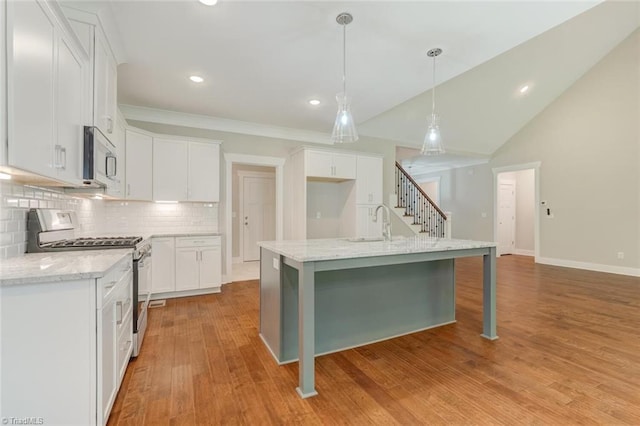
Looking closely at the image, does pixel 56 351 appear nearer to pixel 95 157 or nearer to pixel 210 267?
pixel 95 157

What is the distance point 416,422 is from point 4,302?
2.14m

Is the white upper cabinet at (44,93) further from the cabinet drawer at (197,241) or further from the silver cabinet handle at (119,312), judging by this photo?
the cabinet drawer at (197,241)

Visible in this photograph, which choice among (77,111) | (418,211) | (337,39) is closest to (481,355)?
(337,39)

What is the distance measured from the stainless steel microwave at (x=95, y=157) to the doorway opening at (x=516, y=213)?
857 cm

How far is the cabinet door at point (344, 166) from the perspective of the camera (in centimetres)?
524

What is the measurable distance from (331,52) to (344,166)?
2.53 m

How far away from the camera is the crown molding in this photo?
4.39 metres

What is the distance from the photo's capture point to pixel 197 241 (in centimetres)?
429

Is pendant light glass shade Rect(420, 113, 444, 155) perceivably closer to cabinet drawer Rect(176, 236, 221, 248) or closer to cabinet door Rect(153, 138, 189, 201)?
cabinet drawer Rect(176, 236, 221, 248)

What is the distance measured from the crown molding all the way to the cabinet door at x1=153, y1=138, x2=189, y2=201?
53 cm

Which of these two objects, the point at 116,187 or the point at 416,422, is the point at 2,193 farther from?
the point at 416,422

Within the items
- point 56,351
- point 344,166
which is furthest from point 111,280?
point 344,166

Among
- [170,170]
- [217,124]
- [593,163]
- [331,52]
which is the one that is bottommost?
[170,170]

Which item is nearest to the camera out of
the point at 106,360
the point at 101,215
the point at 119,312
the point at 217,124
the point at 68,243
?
the point at 106,360
